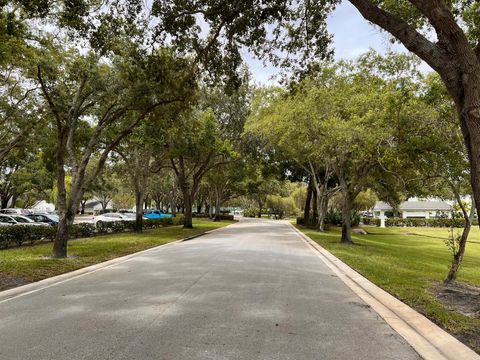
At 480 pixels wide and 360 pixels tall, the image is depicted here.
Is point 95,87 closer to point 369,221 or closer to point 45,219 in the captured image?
point 45,219

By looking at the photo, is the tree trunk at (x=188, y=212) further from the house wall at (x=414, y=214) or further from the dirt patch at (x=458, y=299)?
the house wall at (x=414, y=214)

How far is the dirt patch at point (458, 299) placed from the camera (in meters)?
6.87

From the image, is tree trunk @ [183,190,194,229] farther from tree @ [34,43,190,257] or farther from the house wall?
the house wall

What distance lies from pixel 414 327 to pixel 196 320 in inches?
123

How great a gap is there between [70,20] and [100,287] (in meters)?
6.47

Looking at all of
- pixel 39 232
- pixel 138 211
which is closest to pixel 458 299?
pixel 39 232

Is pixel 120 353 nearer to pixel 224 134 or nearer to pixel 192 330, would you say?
pixel 192 330

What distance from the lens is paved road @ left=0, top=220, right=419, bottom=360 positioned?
468 cm

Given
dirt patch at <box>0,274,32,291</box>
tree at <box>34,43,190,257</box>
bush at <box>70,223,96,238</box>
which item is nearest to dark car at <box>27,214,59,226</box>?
bush at <box>70,223,96,238</box>

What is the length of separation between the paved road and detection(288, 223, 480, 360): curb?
182mm

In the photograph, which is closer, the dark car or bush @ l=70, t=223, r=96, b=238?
bush @ l=70, t=223, r=96, b=238

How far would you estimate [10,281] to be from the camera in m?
9.24

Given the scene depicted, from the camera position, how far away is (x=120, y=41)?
11.8 m

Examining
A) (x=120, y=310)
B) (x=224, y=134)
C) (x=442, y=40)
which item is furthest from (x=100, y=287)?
(x=224, y=134)
